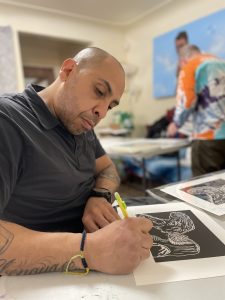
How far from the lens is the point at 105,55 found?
0.77 meters

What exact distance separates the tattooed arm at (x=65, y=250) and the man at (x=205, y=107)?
1474mm

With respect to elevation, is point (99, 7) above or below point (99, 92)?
above

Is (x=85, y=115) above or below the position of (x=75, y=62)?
below

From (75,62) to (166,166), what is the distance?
2.22 meters

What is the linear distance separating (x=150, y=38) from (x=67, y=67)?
3.18 meters

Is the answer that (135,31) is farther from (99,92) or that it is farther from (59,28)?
(99,92)

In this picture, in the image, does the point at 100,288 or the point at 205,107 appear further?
the point at 205,107

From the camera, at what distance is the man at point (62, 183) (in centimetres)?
50

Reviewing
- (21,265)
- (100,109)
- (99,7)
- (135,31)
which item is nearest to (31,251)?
(21,265)

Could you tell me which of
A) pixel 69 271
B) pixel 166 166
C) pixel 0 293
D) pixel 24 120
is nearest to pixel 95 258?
pixel 69 271

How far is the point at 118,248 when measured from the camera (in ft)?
1.64

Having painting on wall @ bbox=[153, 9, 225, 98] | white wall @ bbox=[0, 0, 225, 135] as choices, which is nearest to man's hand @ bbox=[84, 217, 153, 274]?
painting on wall @ bbox=[153, 9, 225, 98]

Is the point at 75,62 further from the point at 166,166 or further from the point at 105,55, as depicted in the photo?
the point at 166,166

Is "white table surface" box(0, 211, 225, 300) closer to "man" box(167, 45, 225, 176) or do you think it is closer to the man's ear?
the man's ear
